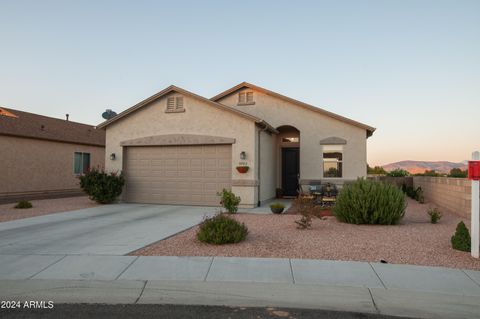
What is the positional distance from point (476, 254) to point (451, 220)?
5522 millimetres

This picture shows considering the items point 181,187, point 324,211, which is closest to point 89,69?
point 181,187

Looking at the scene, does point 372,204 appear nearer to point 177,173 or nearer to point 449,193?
point 449,193

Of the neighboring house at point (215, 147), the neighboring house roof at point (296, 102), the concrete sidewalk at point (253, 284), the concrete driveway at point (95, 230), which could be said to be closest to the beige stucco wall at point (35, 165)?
the neighboring house at point (215, 147)

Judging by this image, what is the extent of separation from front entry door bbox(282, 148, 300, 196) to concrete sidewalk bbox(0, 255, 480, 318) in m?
13.4

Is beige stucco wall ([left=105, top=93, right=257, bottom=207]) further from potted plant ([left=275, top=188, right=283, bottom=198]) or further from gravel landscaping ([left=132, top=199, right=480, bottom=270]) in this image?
potted plant ([left=275, top=188, right=283, bottom=198])

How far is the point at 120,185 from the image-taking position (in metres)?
15.8

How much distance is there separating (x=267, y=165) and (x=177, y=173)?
180 inches

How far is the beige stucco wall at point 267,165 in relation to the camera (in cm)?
1582

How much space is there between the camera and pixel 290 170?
769 inches

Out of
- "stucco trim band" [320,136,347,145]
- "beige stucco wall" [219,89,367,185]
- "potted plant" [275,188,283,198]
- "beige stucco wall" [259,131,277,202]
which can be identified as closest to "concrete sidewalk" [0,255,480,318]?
"beige stucco wall" [259,131,277,202]

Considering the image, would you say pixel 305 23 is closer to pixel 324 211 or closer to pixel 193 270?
pixel 324 211

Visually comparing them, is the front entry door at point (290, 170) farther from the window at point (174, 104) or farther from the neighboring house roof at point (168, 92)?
the window at point (174, 104)

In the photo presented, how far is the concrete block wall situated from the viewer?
12.0 metres

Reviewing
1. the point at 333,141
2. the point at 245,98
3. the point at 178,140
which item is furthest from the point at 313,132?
the point at 178,140
